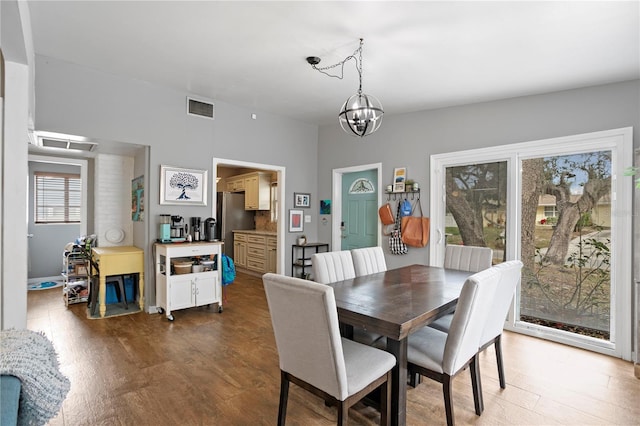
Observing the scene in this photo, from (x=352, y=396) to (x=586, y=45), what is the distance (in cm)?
312

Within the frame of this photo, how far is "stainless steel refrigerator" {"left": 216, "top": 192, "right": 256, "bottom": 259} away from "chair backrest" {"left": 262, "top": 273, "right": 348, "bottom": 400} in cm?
551

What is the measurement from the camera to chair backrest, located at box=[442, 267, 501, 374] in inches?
67.3

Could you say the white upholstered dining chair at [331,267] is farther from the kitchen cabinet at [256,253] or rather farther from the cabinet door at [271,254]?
the kitchen cabinet at [256,253]

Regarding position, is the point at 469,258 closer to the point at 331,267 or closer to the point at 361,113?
the point at 331,267

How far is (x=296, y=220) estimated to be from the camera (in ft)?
17.6

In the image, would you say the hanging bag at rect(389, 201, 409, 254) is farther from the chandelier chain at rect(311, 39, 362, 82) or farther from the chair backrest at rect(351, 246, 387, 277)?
the chandelier chain at rect(311, 39, 362, 82)

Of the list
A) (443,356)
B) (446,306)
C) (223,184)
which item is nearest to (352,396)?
(443,356)

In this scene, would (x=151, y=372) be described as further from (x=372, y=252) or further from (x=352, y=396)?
(x=372, y=252)

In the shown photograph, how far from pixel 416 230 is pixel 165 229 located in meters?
3.14

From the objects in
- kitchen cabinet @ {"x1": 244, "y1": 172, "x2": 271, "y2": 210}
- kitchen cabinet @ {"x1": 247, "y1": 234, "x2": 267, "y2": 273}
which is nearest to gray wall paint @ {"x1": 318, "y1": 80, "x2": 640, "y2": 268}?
kitchen cabinet @ {"x1": 247, "y1": 234, "x2": 267, "y2": 273}

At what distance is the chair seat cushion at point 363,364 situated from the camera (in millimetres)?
1602

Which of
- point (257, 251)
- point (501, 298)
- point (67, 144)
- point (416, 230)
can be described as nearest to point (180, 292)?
point (67, 144)

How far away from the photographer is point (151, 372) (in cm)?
253

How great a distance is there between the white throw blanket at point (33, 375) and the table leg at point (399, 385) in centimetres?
146
